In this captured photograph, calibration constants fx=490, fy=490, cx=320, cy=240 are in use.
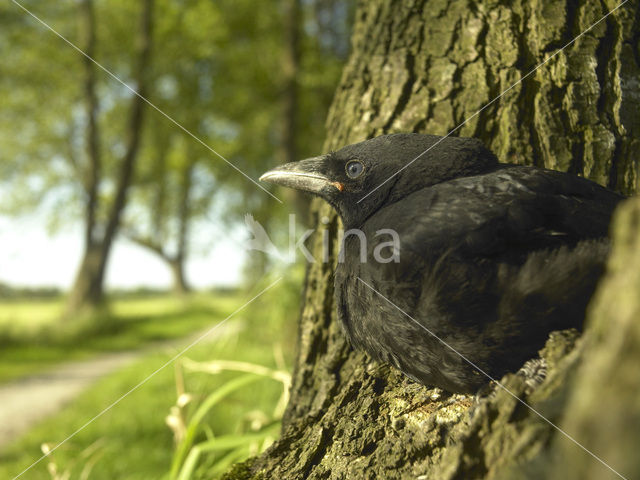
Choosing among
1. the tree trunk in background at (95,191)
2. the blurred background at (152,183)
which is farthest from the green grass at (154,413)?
the tree trunk in background at (95,191)

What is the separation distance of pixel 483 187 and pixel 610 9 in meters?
1.22

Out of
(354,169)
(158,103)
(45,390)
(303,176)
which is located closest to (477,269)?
(354,169)

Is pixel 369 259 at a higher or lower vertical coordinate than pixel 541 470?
higher

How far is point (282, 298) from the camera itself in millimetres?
7277

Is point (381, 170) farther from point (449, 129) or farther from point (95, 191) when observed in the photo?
point (95, 191)

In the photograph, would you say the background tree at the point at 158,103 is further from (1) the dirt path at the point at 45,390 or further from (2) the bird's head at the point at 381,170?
(2) the bird's head at the point at 381,170

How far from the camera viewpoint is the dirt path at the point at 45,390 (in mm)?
5900

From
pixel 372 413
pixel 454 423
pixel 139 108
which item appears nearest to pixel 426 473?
pixel 454 423

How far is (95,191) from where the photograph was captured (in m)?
13.7

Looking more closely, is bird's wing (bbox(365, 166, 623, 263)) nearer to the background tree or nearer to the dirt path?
the dirt path

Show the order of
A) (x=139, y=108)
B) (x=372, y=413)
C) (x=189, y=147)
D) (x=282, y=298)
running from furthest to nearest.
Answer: (x=189, y=147), (x=139, y=108), (x=282, y=298), (x=372, y=413)

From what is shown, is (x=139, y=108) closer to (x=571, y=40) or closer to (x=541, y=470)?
(x=571, y=40)

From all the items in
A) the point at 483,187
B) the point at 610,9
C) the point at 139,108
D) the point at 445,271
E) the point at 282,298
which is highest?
the point at 139,108

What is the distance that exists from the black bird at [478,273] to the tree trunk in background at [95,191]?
11831 millimetres
